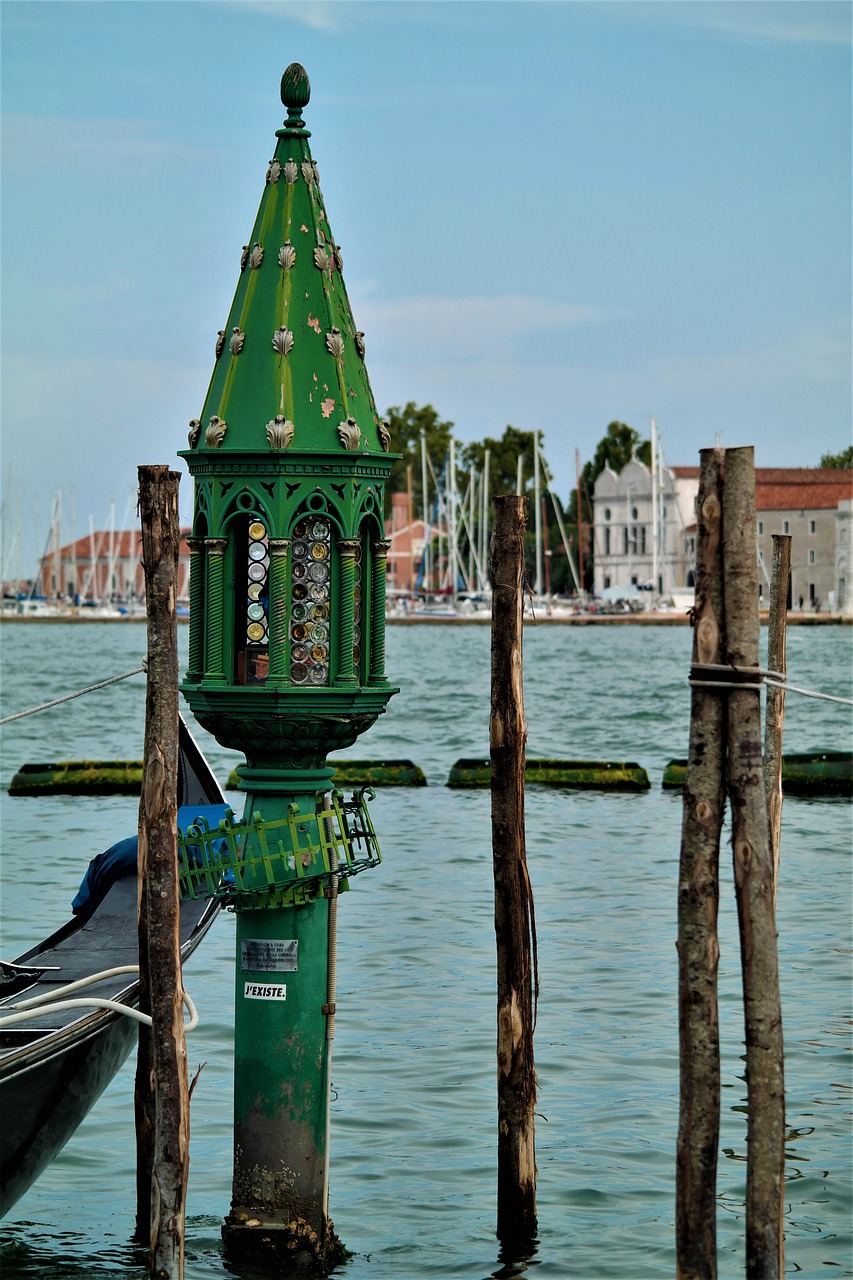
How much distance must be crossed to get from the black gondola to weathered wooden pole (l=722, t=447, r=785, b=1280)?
108 inches

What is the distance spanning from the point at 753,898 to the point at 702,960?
285mm

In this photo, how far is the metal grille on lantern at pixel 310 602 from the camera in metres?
7.85

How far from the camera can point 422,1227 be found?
9172mm

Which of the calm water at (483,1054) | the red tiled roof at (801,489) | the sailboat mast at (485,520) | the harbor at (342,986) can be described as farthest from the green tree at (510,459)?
the harbor at (342,986)

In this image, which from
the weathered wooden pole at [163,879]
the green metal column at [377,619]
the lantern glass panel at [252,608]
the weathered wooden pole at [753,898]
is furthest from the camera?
the green metal column at [377,619]

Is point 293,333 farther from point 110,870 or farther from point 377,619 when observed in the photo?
point 110,870

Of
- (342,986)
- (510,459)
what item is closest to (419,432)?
(510,459)

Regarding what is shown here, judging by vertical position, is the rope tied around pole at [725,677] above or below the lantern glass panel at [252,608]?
below

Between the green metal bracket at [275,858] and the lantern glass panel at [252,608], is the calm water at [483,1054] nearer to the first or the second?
the green metal bracket at [275,858]

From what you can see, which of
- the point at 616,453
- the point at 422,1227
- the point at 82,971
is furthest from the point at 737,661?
the point at 616,453

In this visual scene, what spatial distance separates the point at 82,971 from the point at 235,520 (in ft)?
10.0

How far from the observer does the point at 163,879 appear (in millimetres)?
7207

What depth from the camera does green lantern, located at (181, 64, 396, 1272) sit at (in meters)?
7.71

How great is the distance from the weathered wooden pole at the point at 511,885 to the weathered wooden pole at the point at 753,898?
174 centimetres
